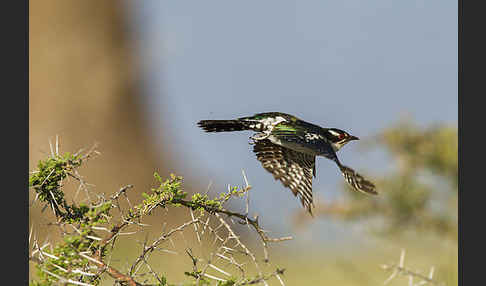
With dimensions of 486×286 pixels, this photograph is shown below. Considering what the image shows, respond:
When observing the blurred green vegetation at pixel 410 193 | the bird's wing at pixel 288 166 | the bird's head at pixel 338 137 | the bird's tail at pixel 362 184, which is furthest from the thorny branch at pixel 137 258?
the blurred green vegetation at pixel 410 193

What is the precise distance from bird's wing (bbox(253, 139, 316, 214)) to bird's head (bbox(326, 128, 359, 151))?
0.29 meters

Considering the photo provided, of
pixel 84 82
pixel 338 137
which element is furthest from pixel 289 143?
pixel 84 82

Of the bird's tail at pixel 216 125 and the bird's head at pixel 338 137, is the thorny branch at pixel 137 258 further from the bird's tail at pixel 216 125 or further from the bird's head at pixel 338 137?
the bird's head at pixel 338 137

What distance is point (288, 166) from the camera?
371cm

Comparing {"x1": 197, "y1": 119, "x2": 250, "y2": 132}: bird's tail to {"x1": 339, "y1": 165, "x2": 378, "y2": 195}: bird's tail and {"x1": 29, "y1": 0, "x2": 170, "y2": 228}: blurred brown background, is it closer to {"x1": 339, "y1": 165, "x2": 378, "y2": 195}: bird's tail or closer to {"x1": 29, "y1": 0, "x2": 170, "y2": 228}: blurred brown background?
{"x1": 339, "y1": 165, "x2": 378, "y2": 195}: bird's tail

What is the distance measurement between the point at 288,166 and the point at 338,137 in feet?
1.70

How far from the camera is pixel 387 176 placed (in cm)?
885

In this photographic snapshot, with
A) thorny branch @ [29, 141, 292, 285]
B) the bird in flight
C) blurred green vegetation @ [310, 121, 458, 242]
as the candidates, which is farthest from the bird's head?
blurred green vegetation @ [310, 121, 458, 242]

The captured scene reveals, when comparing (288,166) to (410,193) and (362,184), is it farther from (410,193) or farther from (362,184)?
(410,193)

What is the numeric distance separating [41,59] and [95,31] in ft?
4.15

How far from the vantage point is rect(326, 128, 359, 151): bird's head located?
394 cm

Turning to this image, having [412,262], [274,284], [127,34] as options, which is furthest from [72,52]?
[412,262]

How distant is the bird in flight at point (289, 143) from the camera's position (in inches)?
136

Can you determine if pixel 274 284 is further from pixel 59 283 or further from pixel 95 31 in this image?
pixel 95 31
